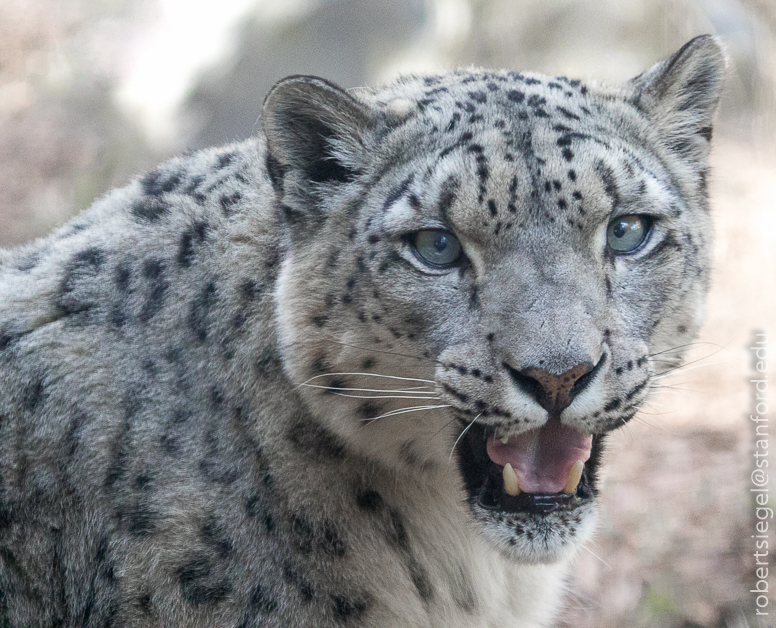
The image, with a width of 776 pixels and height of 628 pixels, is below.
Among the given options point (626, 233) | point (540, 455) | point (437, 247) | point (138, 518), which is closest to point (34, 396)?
point (138, 518)

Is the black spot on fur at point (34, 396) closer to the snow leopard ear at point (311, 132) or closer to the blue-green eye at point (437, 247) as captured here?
the snow leopard ear at point (311, 132)

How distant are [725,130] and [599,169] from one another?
905 centimetres

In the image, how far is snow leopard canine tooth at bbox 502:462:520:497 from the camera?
9.04 feet

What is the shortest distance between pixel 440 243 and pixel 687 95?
4.35 feet

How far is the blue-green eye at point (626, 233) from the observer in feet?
9.30

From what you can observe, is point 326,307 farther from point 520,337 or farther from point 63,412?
point 63,412

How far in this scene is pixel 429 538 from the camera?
324 cm

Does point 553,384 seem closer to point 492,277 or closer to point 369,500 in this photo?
point 492,277

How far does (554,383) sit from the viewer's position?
2.47m

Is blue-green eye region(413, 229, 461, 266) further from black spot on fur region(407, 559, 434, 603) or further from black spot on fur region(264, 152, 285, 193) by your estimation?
black spot on fur region(407, 559, 434, 603)

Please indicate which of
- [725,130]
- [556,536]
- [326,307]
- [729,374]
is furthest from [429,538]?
[725,130]

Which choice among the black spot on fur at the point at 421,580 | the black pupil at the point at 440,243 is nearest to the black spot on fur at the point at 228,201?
the black pupil at the point at 440,243

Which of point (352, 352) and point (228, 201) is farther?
point (228, 201)

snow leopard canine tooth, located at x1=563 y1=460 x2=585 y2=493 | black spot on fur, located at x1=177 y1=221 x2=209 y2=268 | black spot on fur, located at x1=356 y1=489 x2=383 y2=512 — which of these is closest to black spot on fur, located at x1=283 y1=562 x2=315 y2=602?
black spot on fur, located at x1=356 y1=489 x2=383 y2=512
